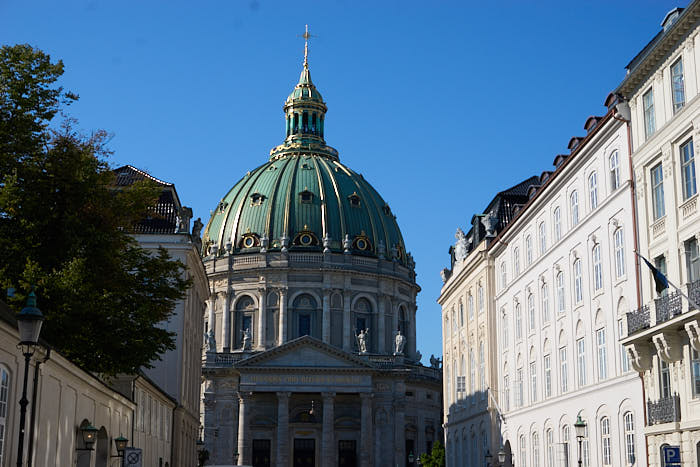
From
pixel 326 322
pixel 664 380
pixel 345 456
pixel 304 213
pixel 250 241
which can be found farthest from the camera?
pixel 304 213

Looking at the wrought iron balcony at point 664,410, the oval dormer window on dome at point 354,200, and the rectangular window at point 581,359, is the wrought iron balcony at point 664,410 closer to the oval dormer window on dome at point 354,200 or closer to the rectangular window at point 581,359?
the rectangular window at point 581,359

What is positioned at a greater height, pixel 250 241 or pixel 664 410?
pixel 250 241

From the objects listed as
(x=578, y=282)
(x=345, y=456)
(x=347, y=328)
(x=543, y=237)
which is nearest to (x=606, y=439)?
(x=578, y=282)

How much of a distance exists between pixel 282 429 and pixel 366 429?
8.19 m

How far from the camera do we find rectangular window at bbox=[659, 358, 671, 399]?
2852 centimetres

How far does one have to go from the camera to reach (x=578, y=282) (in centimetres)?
3781

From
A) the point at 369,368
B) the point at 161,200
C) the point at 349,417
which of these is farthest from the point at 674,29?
the point at 349,417

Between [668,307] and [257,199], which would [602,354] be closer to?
[668,307]

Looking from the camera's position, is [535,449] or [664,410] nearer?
[664,410]

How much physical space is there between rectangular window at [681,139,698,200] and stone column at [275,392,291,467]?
70.9 m

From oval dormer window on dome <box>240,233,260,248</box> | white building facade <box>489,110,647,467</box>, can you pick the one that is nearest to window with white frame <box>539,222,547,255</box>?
white building facade <box>489,110,647,467</box>

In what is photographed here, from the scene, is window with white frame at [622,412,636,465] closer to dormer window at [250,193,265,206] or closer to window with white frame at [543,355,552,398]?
window with white frame at [543,355,552,398]

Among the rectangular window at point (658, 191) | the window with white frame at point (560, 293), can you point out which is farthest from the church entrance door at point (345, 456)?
the rectangular window at point (658, 191)

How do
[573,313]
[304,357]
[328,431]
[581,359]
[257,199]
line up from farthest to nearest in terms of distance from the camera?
[257,199] < [328,431] < [304,357] < [573,313] < [581,359]
